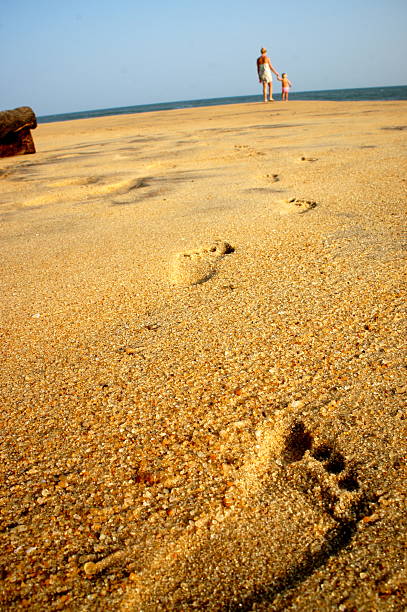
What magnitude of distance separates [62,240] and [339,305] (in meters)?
1.66

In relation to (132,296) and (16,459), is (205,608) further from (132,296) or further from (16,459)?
(132,296)

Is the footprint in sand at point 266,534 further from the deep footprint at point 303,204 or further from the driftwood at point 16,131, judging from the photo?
the driftwood at point 16,131

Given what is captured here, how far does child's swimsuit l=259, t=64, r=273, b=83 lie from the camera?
1142cm

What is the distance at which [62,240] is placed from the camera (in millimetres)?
2559

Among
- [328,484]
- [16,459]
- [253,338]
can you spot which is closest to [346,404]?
[328,484]

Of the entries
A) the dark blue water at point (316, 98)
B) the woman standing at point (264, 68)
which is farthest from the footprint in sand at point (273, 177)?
the dark blue water at point (316, 98)

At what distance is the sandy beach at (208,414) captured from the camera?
769mm

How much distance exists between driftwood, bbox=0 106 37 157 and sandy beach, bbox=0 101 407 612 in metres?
3.96

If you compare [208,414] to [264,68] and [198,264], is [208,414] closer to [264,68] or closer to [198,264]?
[198,264]

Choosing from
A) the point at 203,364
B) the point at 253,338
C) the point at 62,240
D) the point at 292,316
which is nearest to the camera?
the point at 203,364

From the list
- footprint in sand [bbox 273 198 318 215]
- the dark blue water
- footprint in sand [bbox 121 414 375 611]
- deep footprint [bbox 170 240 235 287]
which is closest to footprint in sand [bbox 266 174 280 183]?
footprint in sand [bbox 273 198 318 215]

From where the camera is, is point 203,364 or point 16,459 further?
point 203,364

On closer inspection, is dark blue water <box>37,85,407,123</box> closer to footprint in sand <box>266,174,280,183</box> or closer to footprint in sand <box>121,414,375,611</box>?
footprint in sand <box>266,174,280,183</box>

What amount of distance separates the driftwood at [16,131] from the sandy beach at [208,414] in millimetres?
3961
